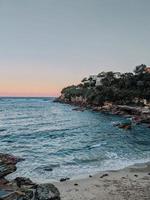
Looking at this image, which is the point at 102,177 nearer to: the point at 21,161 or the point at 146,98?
the point at 21,161

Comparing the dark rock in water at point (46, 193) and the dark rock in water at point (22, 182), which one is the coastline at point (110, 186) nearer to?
the dark rock in water at point (46, 193)

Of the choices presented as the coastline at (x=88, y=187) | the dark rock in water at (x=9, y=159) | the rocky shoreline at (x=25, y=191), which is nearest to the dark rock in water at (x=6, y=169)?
the coastline at (x=88, y=187)

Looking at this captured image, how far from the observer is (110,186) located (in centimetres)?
2319

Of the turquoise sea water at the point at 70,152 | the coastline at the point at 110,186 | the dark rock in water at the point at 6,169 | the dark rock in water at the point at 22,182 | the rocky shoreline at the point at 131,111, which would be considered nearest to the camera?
the coastline at the point at 110,186

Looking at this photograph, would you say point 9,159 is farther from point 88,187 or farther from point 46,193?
point 46,193

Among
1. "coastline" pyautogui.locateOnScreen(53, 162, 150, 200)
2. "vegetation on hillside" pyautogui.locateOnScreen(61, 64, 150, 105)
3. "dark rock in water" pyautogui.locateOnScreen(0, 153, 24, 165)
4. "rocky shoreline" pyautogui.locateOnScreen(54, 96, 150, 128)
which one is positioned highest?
"vegetation on hillside" pyautogui.locateOnScreen(61, 64, 150, 105)

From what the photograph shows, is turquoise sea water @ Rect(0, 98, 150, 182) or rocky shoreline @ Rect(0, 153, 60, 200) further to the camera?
turquoise sea water @ Rect(0, 98, 150, 182)

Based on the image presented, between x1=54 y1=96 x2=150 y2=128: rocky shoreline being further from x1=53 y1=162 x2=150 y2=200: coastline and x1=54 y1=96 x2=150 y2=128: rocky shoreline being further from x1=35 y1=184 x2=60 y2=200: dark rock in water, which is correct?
x1=35 y1=184 x2=60 y2=200: dark rock in water

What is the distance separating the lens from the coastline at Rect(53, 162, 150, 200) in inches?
816

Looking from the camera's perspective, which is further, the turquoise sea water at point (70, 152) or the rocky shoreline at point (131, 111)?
the rocky shoreline at point (131, 111)

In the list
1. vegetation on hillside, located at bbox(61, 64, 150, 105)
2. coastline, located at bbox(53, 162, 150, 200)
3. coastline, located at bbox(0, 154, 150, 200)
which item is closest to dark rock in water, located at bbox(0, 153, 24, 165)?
coastline, located at bbox(0, 154, 150, 200)

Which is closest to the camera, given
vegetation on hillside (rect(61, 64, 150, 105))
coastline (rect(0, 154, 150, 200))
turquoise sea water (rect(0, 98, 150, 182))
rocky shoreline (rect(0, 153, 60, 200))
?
rocky shoreline (rect(0, 153, 60, 200))

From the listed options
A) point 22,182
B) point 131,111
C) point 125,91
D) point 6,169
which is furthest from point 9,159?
point 125,91

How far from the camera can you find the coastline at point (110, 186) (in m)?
20.7
